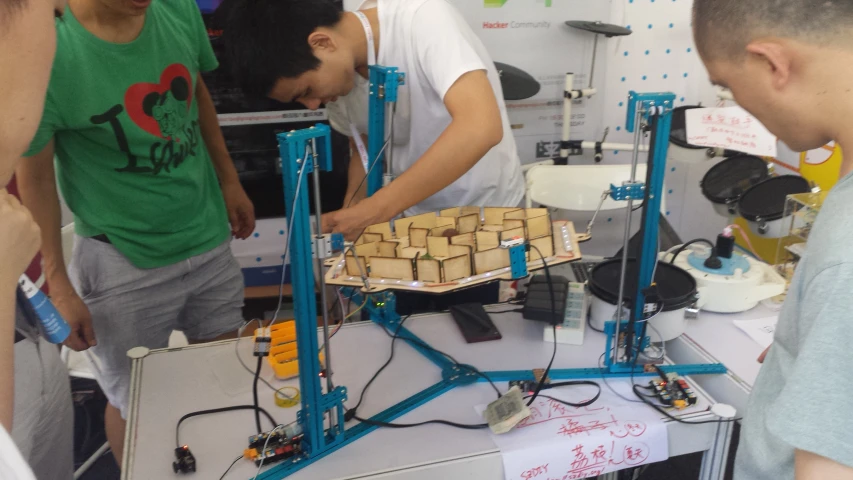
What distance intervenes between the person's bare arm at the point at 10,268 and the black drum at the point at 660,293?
960 mm

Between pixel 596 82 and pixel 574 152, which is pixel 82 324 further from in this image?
pixel 596 82

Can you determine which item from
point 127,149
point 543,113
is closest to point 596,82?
point 543,113

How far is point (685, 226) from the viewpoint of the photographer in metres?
2.78

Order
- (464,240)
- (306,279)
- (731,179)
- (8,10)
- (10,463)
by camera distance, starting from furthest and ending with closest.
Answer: (731,179) → (464,240) → (306,279) → (8,10) → (10,463)

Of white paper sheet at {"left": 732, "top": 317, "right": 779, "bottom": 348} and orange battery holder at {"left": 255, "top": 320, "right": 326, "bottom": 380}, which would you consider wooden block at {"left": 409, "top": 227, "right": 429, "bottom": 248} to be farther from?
white paper sheet at {"left": 732, "top": 317, "right": 779, "bottom": 348}

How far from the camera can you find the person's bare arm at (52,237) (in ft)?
4.02

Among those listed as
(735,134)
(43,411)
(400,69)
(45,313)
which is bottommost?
(43,411)

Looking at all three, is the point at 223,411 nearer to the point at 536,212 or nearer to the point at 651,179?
the point at 536,212

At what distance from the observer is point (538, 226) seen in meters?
1.25

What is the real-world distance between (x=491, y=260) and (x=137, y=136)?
2.58 ft

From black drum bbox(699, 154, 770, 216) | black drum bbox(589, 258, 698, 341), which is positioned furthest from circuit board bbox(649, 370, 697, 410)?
black drum bbox(699, 154, 770, 216)

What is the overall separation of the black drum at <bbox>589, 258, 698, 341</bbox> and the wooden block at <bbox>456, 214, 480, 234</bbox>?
282mm

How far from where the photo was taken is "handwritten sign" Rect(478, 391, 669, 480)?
945 millimetres

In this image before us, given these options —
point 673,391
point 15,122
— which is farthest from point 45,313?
point 673,391
